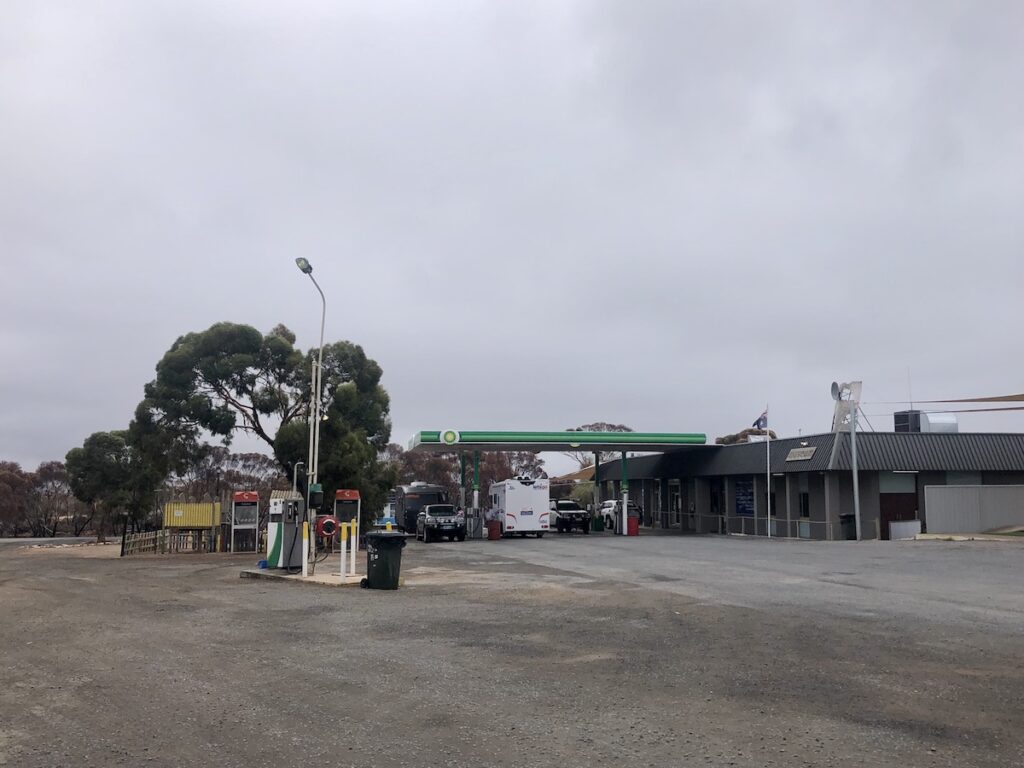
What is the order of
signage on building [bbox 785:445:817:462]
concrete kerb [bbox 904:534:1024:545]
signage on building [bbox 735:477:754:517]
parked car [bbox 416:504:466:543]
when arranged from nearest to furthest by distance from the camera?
concrete kerb [bbox 904:534:1024:545] → signage on building [bbox 785:445:817:462] → parked car [bbox 416:504:466:543] → signage on building [bbox 735:477:754:517]

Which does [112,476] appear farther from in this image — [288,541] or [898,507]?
[898,507]

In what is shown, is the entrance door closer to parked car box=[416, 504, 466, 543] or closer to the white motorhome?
the white motorhome

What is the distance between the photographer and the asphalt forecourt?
6336 mm

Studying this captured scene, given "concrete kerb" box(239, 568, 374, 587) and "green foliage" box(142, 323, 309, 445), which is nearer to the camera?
"concrete kerb" box(239, 568, 374, 587)

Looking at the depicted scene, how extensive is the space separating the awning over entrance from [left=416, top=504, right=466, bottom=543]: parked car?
12.3 feet

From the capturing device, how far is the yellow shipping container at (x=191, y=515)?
3400 centimetres

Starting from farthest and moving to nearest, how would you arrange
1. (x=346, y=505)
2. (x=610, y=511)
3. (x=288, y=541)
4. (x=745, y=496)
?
(x=610, y=511) < (x=745, y=496) < (x=346, y=505) < (x=288, y=541)

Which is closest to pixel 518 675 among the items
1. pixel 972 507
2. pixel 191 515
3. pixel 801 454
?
pixel 191 515

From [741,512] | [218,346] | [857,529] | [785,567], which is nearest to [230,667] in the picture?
[785,567]

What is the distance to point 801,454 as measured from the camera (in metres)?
38.9

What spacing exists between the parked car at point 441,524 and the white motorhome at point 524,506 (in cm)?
217

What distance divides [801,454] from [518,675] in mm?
32702

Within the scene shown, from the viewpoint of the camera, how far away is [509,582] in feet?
61.0

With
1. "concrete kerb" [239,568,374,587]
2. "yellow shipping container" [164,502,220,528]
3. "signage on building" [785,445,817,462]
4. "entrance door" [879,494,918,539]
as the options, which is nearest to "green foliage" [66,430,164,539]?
"yellow shipping container" [164,502,220,528]
